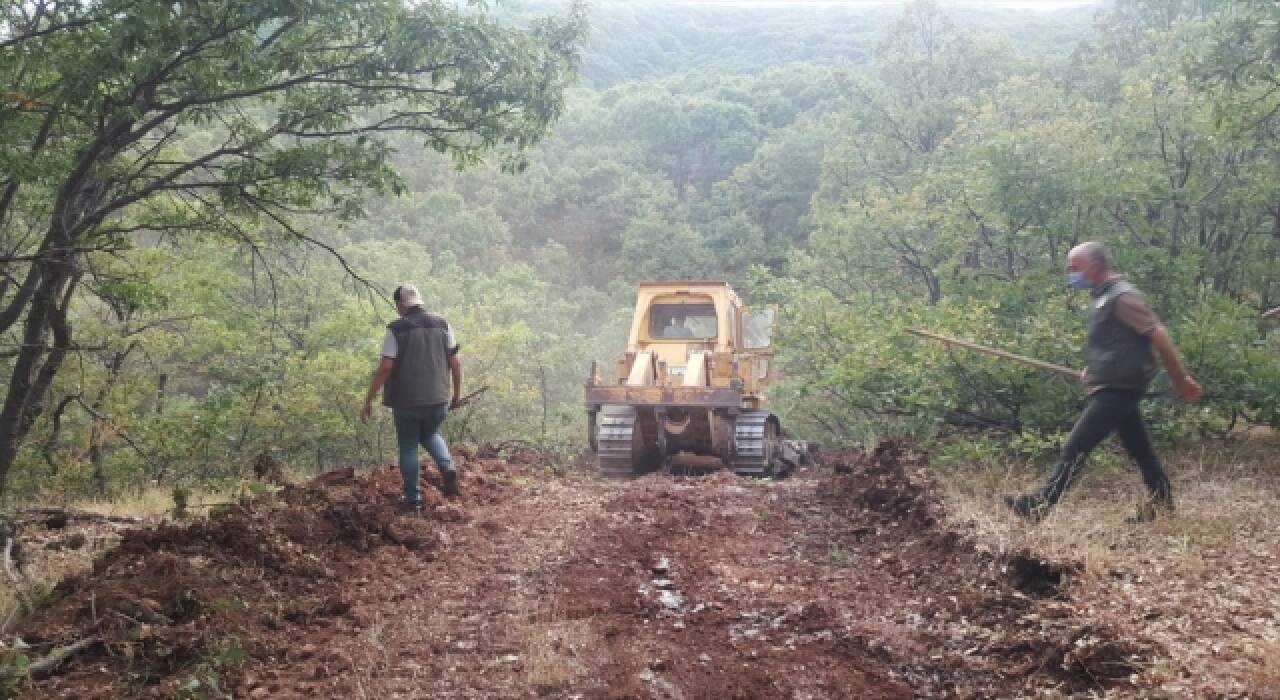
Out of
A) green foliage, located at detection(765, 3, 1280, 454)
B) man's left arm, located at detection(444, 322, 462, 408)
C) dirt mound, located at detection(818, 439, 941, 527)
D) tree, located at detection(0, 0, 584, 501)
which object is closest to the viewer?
tree, located at detection(0, 0, 584, 501)

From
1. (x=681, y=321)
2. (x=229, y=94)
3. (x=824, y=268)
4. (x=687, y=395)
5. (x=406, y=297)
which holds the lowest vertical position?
(x=687, y=395)

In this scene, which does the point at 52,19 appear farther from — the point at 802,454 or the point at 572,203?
A: the point at 572,203

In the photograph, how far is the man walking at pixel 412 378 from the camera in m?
6.81

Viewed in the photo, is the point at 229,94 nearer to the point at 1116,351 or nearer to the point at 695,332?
the point at 1116,351

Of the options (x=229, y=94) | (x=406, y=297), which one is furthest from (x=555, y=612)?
(x=229, y=94)

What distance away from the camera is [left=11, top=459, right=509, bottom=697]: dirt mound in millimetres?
3711

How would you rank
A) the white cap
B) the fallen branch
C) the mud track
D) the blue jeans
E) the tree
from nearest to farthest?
the fallen branch < the mud track < the tree < the blue jeans < the white cap

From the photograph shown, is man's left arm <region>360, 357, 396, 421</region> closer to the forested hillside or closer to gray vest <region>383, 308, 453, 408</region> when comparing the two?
gray vest <region>383, 308, 453, 408</region>

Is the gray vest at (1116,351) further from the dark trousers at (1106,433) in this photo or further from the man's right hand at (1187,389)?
the man's right hand at (1187,389)

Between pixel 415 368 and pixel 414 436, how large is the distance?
522 mm

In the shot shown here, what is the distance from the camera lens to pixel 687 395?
11461 mm

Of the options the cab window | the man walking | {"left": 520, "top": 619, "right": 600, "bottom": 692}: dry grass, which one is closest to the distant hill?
the cab window

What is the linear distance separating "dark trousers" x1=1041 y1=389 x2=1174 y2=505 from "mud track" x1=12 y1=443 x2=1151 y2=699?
0.75 metres

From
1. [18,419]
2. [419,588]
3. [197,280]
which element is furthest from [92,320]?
[419,588]
